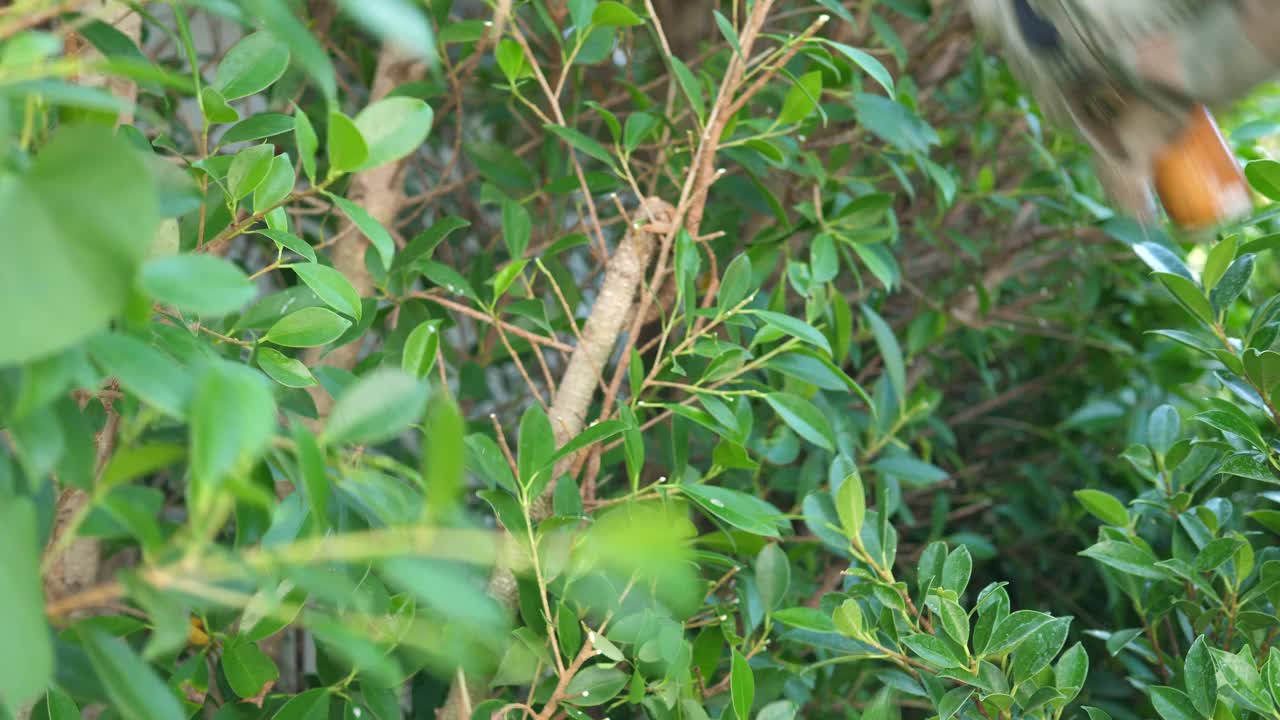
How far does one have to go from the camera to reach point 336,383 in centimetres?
53

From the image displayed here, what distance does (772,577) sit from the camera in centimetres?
65

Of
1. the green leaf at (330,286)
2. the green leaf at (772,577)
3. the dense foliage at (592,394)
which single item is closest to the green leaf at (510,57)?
the dense foliage at (592,394)

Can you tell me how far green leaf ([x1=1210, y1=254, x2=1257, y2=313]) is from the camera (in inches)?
25.5

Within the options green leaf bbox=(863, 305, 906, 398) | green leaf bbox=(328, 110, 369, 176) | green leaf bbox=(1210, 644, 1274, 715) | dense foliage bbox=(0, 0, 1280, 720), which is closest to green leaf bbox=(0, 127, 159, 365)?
dense foliage bbox=(0, 0, 1280, 720)

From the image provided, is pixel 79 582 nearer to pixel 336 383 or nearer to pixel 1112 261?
pixel 336 383

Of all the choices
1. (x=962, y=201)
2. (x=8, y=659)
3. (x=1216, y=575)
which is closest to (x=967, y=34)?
(x=962, y=201)

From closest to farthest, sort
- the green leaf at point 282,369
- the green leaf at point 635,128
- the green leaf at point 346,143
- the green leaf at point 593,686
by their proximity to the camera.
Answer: the green leaf at point 346,143 < the green leaf at point 282,369 < the green leaf at point 593,686 < the green leaf at point 635,128

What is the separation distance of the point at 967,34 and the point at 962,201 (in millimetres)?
173

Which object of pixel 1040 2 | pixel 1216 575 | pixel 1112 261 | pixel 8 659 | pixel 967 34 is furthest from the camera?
pixel 1112 261

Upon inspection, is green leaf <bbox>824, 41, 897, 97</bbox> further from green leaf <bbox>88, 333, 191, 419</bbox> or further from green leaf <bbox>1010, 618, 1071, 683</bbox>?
green leaf <bbox>88, 333, 191, 419</bbox>

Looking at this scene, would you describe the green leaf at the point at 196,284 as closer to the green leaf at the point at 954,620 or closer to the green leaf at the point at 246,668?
the green leaf at the point at 246,668

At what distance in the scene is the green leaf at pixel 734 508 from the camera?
54 cm

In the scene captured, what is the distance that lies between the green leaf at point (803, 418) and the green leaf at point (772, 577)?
0.08m

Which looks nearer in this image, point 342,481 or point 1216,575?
point 342,481
